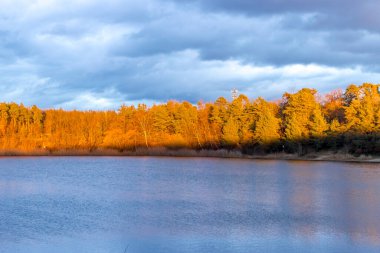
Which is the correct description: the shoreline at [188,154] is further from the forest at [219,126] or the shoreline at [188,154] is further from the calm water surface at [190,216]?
the calm water surface at [190,216]

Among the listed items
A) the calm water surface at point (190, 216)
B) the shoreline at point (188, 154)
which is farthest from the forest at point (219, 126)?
the calm water surface at point (190, 216)

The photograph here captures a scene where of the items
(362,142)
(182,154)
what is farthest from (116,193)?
(182,154)

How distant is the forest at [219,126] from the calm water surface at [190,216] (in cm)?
3281

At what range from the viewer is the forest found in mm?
65750

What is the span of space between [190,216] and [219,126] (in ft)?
199

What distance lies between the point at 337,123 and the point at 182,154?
973 inches

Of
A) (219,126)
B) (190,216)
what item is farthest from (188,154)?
(190,216)

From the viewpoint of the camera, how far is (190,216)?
19641 mm

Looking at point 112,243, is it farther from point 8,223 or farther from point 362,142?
point 362,142

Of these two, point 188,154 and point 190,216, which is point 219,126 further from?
point 190,216

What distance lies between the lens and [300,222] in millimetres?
18516

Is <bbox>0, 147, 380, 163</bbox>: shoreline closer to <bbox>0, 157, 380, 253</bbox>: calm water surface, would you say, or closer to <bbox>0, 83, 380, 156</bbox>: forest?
<bbox>0, 83, 380, 156</bbox>: forest

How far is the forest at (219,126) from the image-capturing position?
65750 millimetres

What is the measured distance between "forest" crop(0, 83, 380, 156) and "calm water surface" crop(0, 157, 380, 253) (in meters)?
32.8
